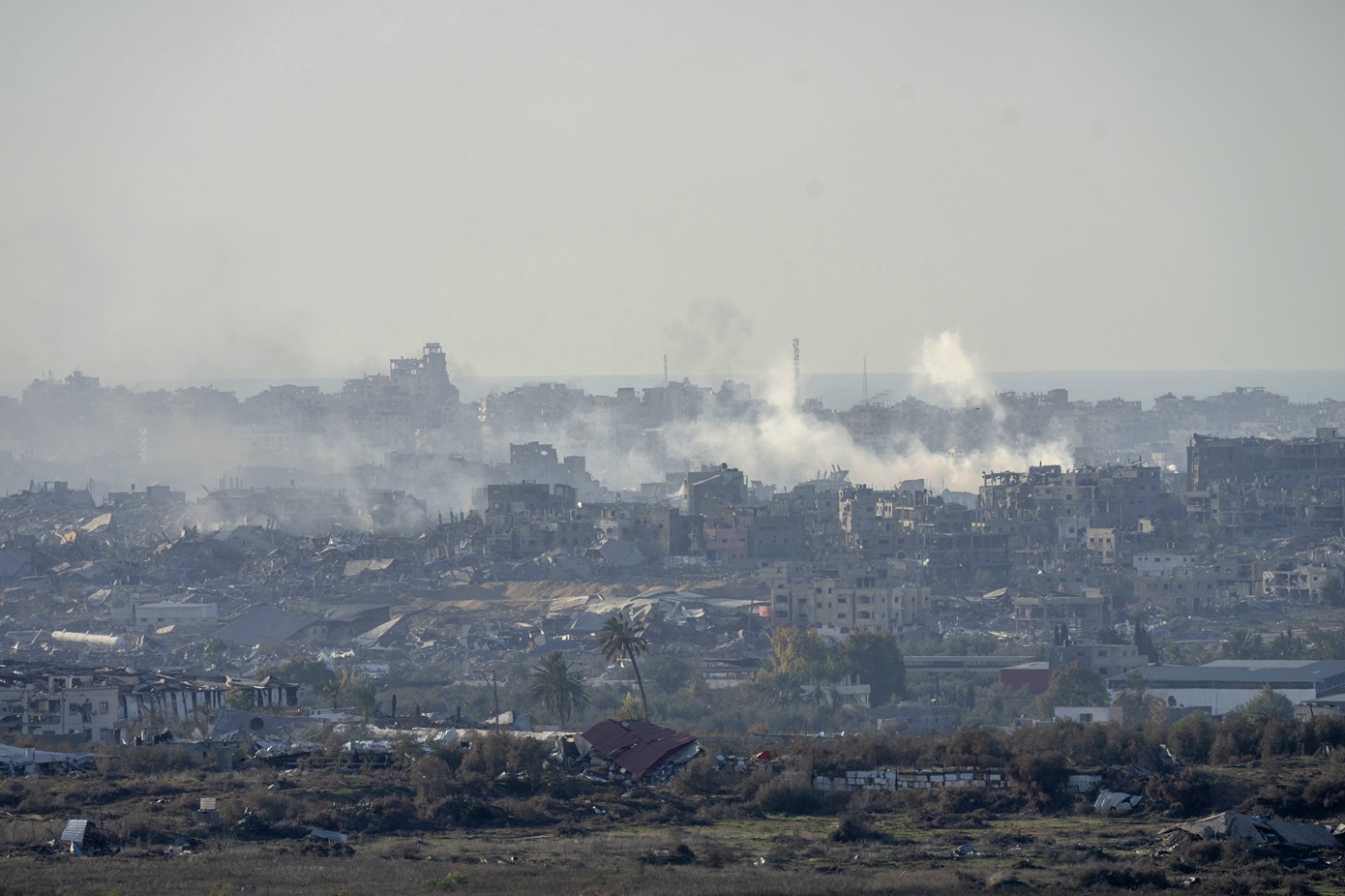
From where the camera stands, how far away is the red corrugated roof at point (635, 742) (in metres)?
34.5

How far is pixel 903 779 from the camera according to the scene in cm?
3266

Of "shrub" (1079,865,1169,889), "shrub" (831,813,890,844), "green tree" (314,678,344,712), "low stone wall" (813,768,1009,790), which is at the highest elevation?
"green tree" (314,678,344,712)

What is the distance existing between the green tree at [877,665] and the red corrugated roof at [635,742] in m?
16.0

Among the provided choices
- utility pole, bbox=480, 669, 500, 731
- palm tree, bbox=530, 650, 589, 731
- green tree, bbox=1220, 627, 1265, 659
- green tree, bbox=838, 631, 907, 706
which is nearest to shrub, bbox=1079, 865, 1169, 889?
utility pole, bbox=480, 669, 500, 731

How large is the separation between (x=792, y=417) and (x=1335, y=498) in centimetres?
5807

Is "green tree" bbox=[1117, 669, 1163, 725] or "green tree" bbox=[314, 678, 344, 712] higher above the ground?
"green tree" bbox=[314, 678, 344, 712]

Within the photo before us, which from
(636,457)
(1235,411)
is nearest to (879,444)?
(636,457)

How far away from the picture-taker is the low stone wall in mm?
32406

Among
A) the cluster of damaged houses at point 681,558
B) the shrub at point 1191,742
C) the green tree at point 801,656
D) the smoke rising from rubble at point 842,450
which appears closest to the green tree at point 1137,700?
the cluster of damaged houses at point 681,558

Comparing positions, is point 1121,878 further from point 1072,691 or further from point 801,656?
point 801,656

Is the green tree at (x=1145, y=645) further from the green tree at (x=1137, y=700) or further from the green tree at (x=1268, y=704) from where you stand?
the green tree at (x=1268, y=704)

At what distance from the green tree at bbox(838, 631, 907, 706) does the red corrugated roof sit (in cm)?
1601

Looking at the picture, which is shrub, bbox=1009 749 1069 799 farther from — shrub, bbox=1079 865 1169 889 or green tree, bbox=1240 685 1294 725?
green tree, bbox=1240 685 1294 725

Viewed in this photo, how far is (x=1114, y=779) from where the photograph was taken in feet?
104
